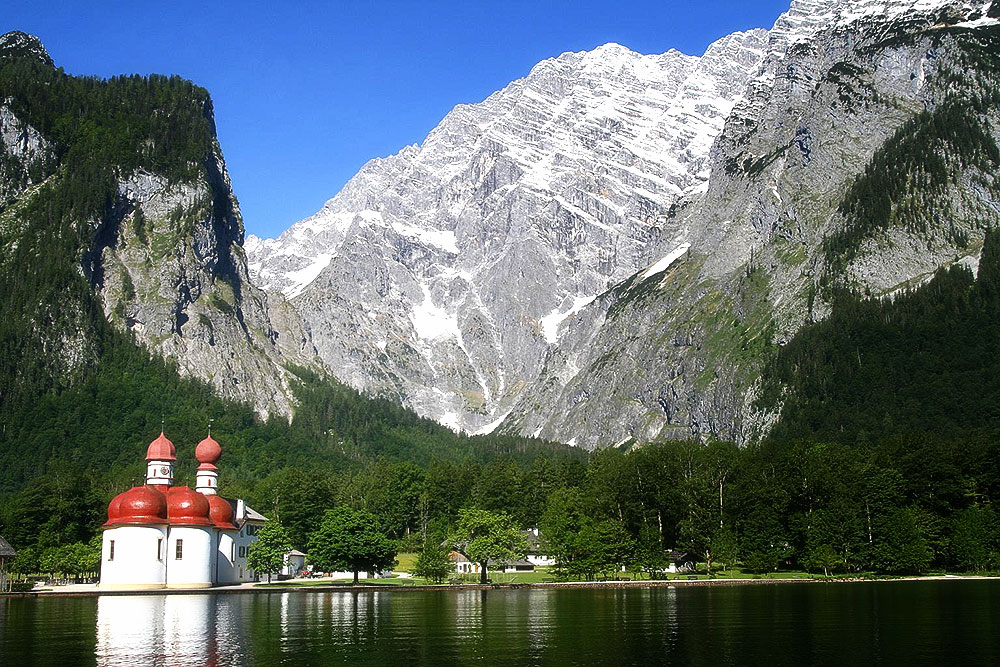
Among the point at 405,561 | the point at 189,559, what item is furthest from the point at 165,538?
the point at 405,561

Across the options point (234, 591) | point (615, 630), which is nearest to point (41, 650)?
point (615, 630)

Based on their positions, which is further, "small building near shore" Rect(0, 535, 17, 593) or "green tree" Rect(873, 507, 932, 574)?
"small building near shore" Rect(0, 535, 17, 593)

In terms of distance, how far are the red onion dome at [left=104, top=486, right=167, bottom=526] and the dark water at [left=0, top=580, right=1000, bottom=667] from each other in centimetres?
1834

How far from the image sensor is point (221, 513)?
420ft

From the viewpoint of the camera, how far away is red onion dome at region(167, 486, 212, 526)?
119 meters

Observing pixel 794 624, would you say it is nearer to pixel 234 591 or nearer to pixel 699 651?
pixel 699 651

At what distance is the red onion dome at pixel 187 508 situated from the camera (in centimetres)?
11856

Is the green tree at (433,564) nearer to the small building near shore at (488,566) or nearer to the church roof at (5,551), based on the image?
the small building near shore at (488,566)

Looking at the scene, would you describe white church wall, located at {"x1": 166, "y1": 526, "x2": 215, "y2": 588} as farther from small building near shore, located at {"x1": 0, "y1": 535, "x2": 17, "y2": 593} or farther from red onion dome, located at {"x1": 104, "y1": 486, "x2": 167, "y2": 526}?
small building near shore, located at {"x1": 0, "y1": 535, "x2": 17, "y2": 593}

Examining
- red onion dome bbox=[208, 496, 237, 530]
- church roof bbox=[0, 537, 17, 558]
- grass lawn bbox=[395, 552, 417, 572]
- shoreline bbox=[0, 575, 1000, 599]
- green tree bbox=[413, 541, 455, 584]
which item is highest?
red onion dome bbox=[208, 496, 237, 530]

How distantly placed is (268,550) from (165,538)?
12.8 metres

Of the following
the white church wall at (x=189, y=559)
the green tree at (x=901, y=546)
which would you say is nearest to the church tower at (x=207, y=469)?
the white church wall at (x=189, y=559)

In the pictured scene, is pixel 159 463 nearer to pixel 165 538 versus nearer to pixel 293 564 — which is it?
pixel 165 538

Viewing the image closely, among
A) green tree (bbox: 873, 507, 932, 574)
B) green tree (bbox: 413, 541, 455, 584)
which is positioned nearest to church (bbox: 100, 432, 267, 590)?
green tree (bbox: 413, 541, 455, 584)
